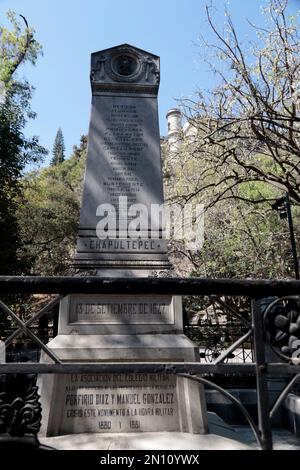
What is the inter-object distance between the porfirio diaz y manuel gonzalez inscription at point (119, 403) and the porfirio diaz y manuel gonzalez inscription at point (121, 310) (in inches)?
30.5

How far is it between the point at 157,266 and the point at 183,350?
1.37 m

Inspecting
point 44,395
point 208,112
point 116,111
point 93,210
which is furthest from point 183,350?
point 208,112

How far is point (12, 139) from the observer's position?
53.1 ft

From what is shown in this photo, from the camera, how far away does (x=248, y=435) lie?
16.4 feet

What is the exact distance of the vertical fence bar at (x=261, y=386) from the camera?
177cm

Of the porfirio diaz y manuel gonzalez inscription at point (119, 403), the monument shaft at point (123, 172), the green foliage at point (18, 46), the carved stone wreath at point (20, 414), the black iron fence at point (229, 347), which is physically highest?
the green foliage at point (18, 46)

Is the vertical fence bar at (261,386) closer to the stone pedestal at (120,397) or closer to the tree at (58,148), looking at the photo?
the stone pedestal at (120,397)

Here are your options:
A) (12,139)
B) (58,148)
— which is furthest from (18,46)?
(58,148)

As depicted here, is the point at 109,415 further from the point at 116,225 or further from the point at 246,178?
the point at 246,178

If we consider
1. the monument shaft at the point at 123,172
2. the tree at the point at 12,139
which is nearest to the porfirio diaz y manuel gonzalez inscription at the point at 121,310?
the monument shaft at the point at 123,172

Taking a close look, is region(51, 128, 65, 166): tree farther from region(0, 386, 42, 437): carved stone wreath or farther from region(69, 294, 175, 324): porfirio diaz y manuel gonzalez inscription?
region(0, 386, 42, 437): carved stone wreath

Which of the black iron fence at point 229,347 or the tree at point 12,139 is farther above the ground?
the tree at point 12,139

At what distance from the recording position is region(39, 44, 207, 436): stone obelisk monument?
413 cm

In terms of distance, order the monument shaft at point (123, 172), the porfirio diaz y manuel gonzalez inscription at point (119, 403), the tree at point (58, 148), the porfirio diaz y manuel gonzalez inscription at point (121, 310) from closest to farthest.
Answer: the porfirio diaz y manuel gonzalez inscription at point (119, 403)
the porfirio diaz y manuel gonzalez inscription at point (121, 310)
the monument shaft at point (123, 172)
the tree at point (58, 148)
